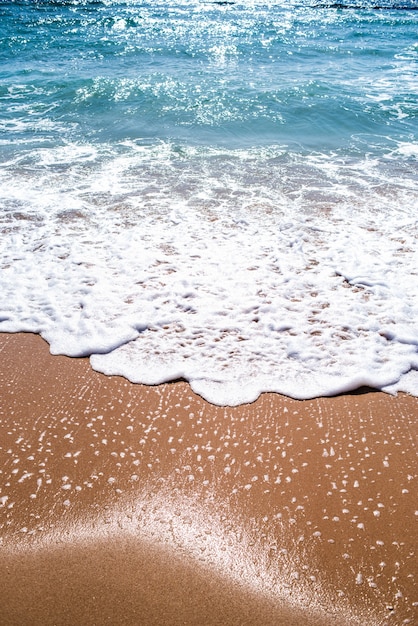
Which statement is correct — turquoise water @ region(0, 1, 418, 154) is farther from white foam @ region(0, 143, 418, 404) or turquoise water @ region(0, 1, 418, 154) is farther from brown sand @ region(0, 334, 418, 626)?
brown sand @ region(0, 334, 418, 626)

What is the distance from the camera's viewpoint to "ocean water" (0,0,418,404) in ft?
11.8

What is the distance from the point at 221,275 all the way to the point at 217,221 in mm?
1362

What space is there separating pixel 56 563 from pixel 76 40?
66.6 ft

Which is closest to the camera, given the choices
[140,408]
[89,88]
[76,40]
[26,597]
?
[26,597]

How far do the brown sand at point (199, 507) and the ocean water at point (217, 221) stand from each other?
332 millimetres

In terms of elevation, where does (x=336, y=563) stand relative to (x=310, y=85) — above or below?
below

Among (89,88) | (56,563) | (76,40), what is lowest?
(56,563)

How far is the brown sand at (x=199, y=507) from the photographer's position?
2.05 meters

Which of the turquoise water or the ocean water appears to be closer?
the ocean water

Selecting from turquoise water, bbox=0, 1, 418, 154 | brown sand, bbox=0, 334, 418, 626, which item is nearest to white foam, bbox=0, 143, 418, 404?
brown sand, bbox=0, 334, 418, 626

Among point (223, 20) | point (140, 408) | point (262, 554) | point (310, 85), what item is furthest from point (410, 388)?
point (223, 20)

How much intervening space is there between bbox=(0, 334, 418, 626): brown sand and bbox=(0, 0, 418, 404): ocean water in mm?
332

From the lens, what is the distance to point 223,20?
22078 mm

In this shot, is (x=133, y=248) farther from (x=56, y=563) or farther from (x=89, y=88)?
(x=89, y=88)
